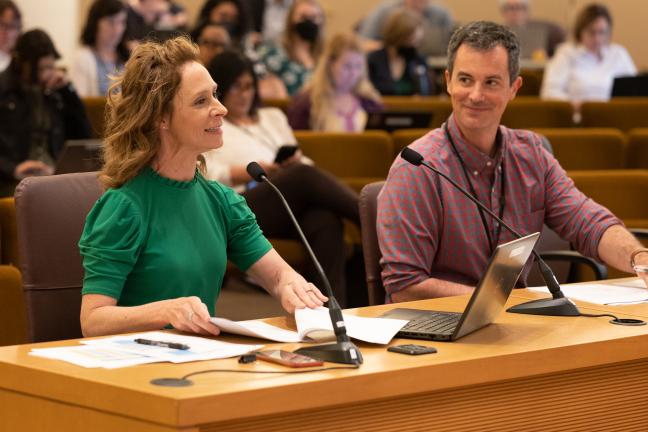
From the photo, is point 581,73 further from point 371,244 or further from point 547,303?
point 547,303

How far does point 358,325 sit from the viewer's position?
2201 mm

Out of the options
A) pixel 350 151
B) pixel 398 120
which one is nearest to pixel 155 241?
pixel 350 151

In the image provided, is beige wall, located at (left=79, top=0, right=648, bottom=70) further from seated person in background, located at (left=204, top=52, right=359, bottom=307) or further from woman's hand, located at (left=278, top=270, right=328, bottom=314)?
woman's hand, located at (left=278, top=270, right=328, bottom=314)

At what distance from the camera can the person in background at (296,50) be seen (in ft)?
23.7

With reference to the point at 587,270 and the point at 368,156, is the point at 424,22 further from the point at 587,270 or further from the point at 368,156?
the point at 587,270

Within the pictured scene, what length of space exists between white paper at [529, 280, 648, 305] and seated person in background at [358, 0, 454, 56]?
675cm

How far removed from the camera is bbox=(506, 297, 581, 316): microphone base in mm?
2414

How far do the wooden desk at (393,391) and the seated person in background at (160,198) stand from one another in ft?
1.11

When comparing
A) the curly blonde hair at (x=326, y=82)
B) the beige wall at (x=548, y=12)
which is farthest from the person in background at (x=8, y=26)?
the beige wall at (x=548, y=12)

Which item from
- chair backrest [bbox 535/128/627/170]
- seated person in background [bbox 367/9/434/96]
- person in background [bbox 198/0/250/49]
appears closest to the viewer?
chair backrest [bbox 535/128/627/170]

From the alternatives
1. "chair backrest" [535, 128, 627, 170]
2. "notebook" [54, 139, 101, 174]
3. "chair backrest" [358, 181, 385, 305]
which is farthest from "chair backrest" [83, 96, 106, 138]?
"chair backrest" [358, 181, 385, 305]

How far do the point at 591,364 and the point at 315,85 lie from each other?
158 inches

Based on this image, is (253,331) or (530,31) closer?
(253,331)

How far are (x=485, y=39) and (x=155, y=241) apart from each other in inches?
42.7
